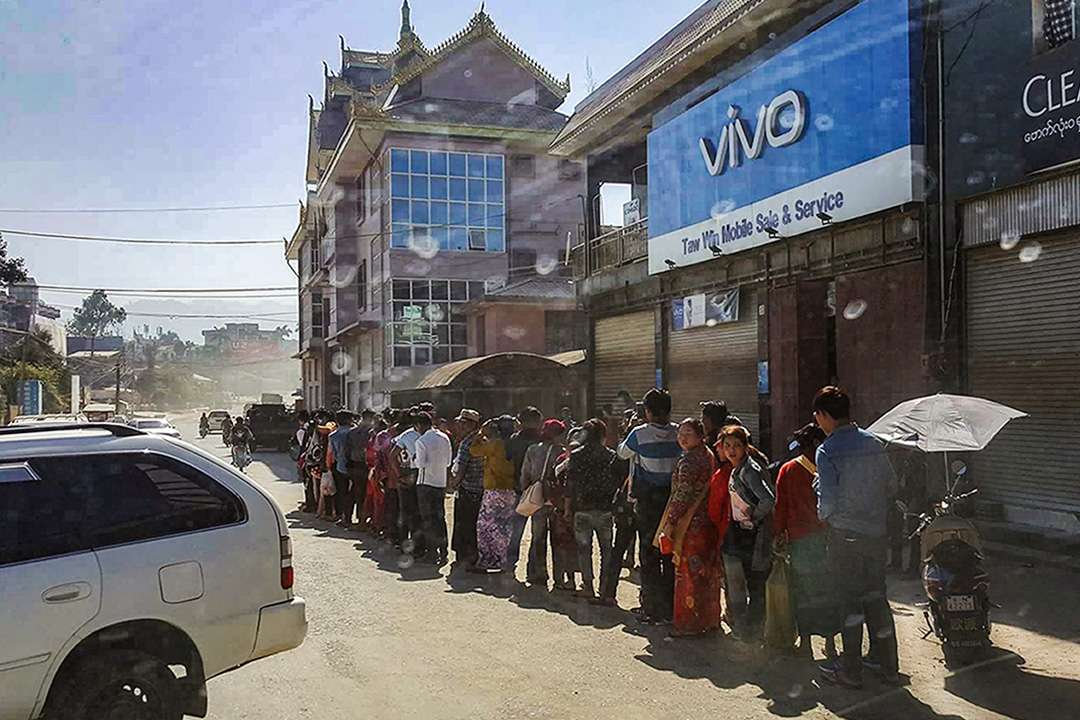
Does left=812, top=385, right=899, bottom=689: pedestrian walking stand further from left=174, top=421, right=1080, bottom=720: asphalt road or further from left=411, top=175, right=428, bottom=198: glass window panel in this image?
left=411, top=175, right=428, bottom=198: glass window panel

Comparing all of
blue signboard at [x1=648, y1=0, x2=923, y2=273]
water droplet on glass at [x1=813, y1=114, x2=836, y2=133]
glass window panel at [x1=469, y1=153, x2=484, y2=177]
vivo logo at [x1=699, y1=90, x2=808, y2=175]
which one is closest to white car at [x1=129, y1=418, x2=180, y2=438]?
blue signboard at [x1=648, y1=0, x2=923, y2=273]

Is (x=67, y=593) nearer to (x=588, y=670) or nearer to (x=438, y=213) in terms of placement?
(x=588, y=670)

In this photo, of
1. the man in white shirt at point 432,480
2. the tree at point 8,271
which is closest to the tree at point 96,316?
the tree at point 8,271

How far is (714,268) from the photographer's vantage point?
17234mm

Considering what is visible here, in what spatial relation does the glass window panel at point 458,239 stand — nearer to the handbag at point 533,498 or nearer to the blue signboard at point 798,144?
the blue signboard at point 798,144

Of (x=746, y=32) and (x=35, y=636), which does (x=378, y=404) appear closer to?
(x=746, y=32)

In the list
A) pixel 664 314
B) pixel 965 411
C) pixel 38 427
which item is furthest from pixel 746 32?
pixel 38 427

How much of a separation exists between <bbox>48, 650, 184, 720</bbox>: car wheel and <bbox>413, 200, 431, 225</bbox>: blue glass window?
29.7m

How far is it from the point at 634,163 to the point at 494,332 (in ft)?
30.8

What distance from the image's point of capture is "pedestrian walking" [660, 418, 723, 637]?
722cm

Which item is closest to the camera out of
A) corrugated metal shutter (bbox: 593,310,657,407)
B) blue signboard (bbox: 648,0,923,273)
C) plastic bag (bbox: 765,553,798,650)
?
plastic bag (bbox: 765,553,798,650)

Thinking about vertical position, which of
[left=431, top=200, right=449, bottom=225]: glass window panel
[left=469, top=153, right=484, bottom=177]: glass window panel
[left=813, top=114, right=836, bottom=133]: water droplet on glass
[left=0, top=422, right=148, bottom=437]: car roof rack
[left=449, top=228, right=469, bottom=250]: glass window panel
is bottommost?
[left=0, top=422, right=148, bottom=437]: car roof rack

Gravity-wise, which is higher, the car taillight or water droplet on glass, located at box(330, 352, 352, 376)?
water droplet on glass, located at box(330, 352, 352, 376)

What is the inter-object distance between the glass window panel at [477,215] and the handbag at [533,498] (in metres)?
25.9
